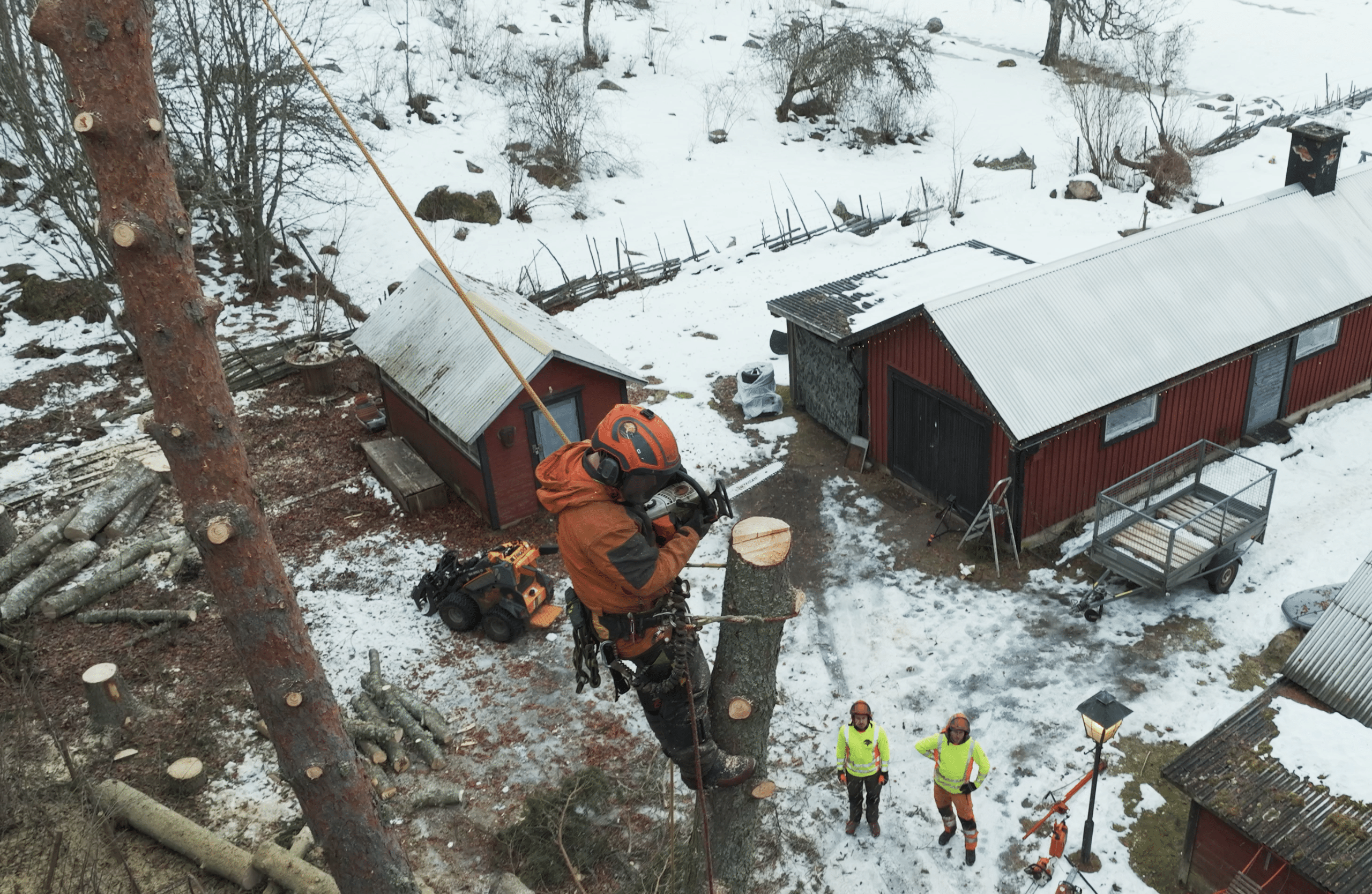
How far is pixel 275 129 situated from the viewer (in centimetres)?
2167

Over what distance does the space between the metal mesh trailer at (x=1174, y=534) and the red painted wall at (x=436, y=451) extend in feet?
27.0

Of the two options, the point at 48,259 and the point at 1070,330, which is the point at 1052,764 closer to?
the point at 1070,330

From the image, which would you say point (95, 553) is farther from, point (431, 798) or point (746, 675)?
point (746, 675)

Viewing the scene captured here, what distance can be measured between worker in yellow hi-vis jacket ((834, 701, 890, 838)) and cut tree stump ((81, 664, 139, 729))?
7.33 m

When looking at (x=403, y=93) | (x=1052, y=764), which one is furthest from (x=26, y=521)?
(x=403, y=93)

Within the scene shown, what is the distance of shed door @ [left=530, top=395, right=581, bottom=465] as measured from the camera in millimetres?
14242

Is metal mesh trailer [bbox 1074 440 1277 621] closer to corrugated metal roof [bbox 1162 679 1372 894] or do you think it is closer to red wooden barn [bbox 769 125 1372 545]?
red wooden barn [bbox 769 125 1372 545]

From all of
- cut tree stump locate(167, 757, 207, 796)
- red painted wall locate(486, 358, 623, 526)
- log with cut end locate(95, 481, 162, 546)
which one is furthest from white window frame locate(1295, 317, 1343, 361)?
log with cut end locate(95, 481, 162, 546)

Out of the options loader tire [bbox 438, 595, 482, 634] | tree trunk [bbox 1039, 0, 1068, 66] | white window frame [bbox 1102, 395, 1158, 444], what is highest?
tree trunk [bbox 1039, 0, 1068, 66]

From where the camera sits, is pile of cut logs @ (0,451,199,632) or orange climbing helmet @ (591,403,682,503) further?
pile of cut logs @ (0,451,199,632)

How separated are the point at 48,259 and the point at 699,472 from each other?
53.3 ft

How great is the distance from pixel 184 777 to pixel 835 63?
98.1 ft

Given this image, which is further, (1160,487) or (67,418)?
(67,418)

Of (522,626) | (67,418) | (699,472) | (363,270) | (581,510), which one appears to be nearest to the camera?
(581,510)
